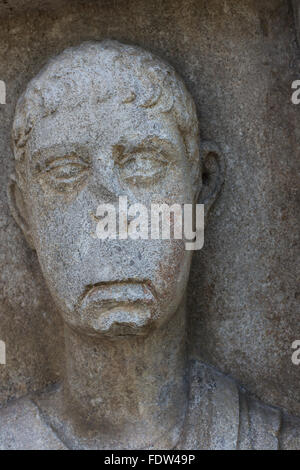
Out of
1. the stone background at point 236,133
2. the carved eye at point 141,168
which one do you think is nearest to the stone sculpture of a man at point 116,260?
the carved eye at point 141,168

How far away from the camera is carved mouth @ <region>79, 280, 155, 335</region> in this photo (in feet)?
7.98

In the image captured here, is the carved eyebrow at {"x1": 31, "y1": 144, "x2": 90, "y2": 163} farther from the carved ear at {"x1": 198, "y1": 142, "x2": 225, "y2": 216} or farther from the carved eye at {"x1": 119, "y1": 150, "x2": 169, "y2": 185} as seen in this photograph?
the carved ear at {"x1": 198, "y1": 142, "x2": 225, "y2": 216}

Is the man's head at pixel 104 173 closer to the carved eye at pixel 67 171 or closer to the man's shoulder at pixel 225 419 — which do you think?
the carved eye at pixel 67 171

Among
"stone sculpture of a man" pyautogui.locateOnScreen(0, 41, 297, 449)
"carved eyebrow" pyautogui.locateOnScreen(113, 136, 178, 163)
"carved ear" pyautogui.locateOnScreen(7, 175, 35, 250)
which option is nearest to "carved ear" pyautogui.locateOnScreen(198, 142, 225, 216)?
"stone sculpture of a man" pyautogui.locateOnScreen(0, 41, 297, 449)

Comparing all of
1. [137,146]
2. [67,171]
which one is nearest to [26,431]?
[67,171]

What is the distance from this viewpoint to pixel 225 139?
286 cm

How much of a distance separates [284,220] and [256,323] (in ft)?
1.09

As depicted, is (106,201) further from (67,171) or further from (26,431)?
(26,431)

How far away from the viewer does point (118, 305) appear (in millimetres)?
2439

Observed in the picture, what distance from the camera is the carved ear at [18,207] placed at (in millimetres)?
2809

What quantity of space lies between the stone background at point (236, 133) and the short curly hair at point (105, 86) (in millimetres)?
189
